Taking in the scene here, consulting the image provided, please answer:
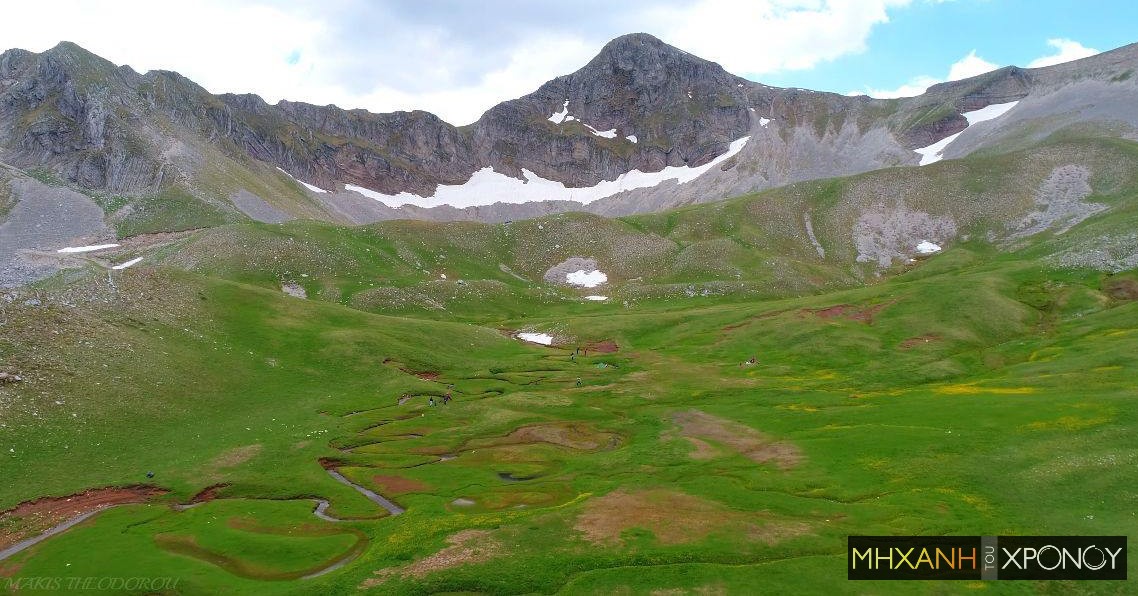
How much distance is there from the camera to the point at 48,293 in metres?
72.1

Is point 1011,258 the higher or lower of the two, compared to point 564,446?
higher

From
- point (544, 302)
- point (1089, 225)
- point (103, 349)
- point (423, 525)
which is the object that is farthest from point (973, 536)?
point (1089, 225)

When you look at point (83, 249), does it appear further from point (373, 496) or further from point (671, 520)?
point (671, 520)

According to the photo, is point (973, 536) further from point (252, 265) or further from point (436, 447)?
point (252, 265)

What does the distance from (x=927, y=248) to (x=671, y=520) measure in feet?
607

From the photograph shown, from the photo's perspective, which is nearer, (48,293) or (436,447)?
(436,447)

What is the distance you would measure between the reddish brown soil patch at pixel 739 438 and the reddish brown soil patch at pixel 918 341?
135 ft

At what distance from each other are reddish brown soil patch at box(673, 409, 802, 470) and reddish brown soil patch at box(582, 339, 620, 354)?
48.1 metres

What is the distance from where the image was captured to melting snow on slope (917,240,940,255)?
185 metres

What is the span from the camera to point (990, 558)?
2908 centimetres

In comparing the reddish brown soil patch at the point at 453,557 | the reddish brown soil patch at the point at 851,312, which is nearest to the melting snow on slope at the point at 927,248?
the reddish brown soil patch at the point at 851,312

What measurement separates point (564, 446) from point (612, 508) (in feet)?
66.5

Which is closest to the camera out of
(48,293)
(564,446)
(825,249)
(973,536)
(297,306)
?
(973,536)

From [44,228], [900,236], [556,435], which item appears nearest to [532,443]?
[556,435]
